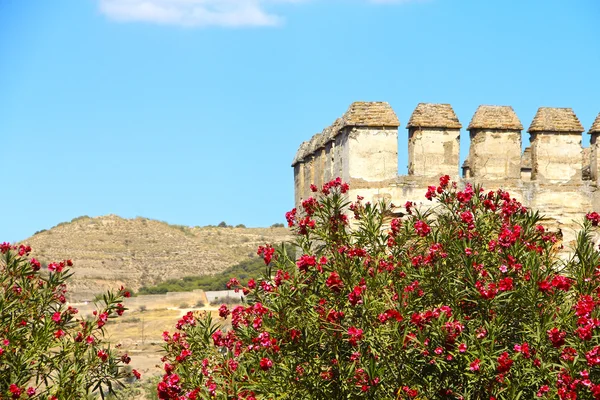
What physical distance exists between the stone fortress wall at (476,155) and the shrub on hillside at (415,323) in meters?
3.54

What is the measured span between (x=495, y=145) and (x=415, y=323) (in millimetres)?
6241

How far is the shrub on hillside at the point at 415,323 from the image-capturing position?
7.53m

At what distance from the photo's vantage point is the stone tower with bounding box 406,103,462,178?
42.7 feet

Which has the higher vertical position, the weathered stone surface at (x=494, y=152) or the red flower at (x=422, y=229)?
the weathered stone surface at (x=494, y=152)

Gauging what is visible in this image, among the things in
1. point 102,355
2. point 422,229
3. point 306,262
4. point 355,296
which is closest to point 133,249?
point 102,355

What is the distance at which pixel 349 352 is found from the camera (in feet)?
27.6

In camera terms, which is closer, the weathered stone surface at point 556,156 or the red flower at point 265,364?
the red flower at point 265,364

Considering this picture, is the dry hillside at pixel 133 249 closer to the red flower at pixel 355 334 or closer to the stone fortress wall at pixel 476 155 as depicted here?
the stone fortress wall at pixel 476 155

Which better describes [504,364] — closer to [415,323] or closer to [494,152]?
[415,323]

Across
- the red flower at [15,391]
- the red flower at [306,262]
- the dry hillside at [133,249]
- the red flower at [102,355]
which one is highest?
the red flower at [306,262]

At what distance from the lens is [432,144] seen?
13.1 metres

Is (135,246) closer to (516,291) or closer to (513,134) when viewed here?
(513,134)

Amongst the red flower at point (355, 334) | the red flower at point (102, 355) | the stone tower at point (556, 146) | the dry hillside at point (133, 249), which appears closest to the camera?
the red flower at point (355, 334)

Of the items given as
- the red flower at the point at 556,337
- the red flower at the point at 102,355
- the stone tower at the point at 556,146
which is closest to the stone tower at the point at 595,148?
the stone tower at the point at 556,146
